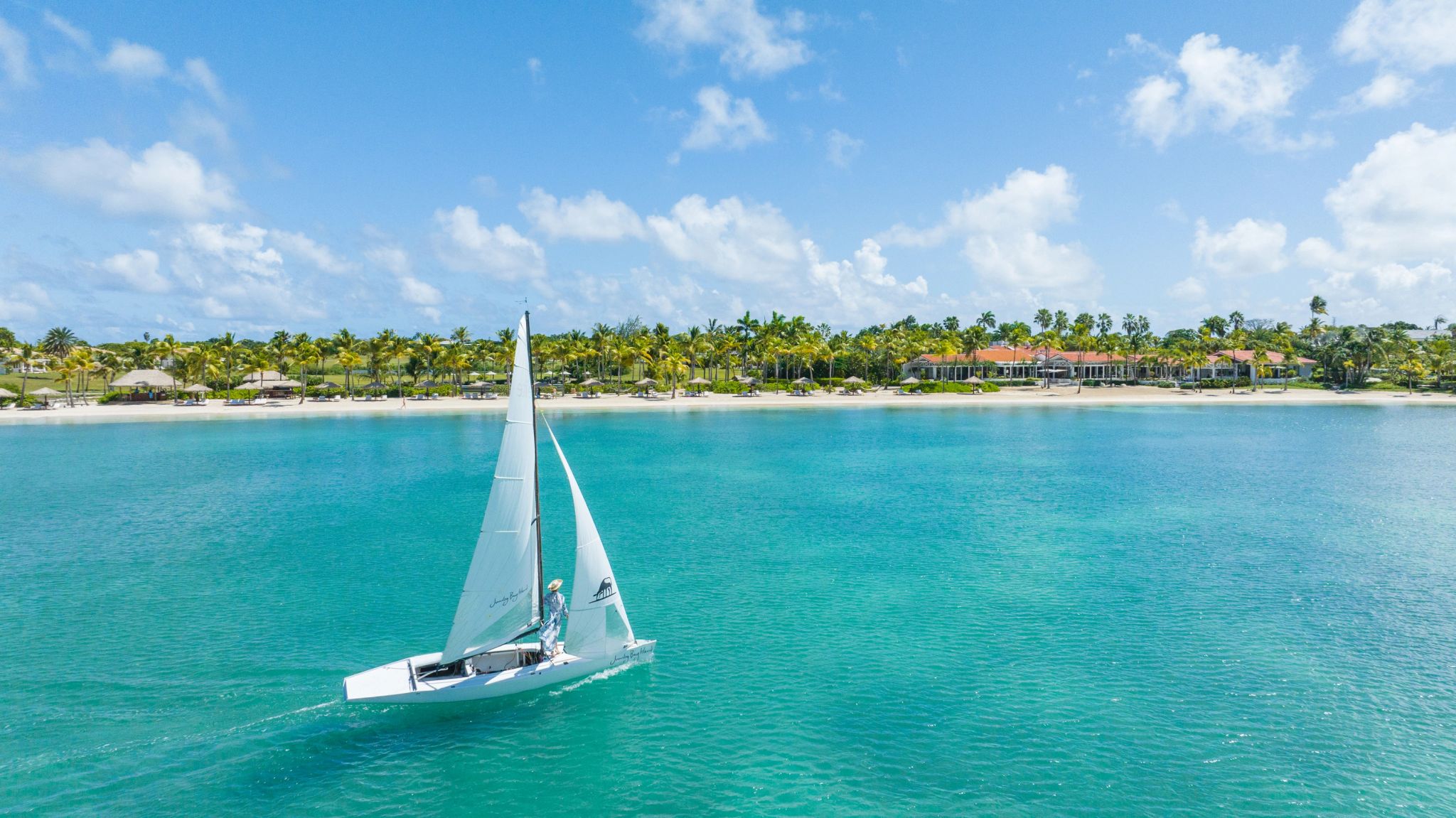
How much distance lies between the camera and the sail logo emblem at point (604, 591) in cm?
1942

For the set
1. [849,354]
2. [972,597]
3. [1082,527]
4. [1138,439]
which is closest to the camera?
[972,597]

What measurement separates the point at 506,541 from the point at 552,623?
256 cm

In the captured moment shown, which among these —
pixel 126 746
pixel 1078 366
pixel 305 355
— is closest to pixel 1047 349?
pixel 1078 366

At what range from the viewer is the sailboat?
18094 millimetres

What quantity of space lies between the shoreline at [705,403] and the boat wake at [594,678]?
84861mm

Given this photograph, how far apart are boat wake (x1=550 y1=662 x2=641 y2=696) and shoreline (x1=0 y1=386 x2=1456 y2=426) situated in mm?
84861

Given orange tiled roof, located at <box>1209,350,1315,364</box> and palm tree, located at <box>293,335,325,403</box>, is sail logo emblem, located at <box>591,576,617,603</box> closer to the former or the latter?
palm tree, located at <box>293,335,325,403</box>

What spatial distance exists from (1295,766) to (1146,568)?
1522 cm

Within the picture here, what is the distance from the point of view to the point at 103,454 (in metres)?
62.4

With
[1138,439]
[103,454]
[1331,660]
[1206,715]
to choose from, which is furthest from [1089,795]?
[103,454]

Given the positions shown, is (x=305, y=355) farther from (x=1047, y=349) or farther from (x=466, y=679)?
(x=1047, y=349)

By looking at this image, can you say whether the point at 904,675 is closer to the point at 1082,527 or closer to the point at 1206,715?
the point at 1206,715

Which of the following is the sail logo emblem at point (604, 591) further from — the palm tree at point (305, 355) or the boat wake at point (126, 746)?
the palm tree at point (305, 355)

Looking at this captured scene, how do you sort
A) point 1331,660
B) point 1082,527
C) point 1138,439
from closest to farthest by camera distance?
point 1331,660 → point 1082,527 → point 1138,439
